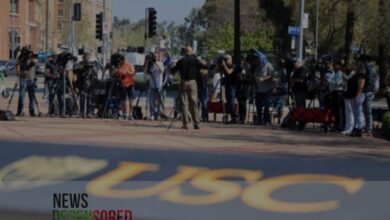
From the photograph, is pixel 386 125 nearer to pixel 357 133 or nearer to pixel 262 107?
pixel 357 133

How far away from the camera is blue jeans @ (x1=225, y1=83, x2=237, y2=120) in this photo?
17094 millimetres

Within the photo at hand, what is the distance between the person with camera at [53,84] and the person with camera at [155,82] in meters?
2.18

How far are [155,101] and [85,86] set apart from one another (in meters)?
1.80

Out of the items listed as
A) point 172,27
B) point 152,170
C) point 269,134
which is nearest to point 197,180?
point 152,170

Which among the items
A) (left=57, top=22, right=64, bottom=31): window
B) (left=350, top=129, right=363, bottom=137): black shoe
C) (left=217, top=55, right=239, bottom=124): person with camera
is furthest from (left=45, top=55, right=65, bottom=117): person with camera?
(left=57, top=22, right=64, bottom=31): window

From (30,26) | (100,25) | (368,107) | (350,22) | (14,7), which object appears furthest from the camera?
(30,26)

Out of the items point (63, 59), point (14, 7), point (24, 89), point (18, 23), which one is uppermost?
point (14, 7)

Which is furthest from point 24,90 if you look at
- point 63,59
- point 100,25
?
point 100,25

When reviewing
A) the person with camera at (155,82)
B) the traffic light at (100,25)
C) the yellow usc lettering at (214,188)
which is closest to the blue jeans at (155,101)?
the person with camera at (155,82)

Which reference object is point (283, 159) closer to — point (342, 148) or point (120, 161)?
point (120, 161)

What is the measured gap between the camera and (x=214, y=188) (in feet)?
13.8

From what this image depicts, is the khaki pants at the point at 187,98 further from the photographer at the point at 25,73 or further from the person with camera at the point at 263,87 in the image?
the photographer at the point at 25,73

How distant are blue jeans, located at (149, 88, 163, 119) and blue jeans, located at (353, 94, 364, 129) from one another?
5.26 meters

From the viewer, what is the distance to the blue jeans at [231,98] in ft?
56.1
